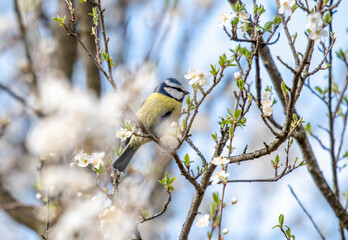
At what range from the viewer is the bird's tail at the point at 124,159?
324cm

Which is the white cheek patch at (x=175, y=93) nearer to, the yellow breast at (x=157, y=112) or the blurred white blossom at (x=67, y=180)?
the yellow breast at (x=157, y=112)

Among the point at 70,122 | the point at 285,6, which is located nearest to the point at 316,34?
the point at 285,6

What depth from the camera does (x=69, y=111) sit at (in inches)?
114

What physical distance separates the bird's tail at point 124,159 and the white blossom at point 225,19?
1.61 meters

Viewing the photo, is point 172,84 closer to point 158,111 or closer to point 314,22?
point 158,111

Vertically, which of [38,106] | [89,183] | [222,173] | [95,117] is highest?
[38,106]

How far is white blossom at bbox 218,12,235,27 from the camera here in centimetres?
187

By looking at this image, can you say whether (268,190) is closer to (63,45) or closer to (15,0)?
(63,45)

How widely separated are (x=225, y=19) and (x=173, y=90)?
2.21 metres

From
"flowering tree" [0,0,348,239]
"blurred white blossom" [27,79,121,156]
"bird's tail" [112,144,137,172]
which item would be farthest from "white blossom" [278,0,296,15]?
"bird's tail" [112,144,137,172]

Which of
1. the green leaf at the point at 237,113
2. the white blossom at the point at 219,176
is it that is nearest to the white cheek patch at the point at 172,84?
the green leaf at the point at 237,113

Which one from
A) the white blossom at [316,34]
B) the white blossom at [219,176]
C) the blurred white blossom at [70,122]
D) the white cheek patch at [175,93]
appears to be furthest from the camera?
the white cheek patch at [175,93]

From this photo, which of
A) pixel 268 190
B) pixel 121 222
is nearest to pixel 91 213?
pixel 121 222

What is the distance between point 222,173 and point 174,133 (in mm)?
440
